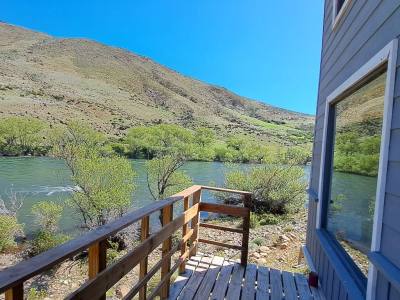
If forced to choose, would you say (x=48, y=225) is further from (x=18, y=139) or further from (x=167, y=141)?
(x=18, y=139)

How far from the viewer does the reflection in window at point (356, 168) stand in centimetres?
217

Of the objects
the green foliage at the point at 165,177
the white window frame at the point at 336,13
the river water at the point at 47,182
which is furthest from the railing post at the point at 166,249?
the green foliage at the point at 165,177

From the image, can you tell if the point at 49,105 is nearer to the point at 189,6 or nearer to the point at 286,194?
the point at 189,6

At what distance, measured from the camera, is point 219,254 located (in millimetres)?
8148

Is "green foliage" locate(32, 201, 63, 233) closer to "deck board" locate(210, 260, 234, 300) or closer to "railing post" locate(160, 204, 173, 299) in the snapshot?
"deck board" locate(210, 260, 234, 300)

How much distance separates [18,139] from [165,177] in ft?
60.0

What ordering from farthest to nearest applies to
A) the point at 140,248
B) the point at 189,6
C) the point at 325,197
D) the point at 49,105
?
1. the point at 49,105
2. the point at 189,6
3. the point at 325,197
4. the point at 140,248

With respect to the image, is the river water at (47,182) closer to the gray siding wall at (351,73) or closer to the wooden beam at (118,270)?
the gray siding wall at (351,73)

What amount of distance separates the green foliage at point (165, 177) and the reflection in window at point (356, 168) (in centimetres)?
992

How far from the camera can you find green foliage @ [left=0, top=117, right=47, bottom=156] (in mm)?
25359

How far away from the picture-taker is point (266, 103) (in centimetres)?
10706

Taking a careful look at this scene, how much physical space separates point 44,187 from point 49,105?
3227cm

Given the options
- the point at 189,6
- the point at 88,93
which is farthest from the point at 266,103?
the point at 189,6

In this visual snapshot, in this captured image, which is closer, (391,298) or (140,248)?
(391,298)
